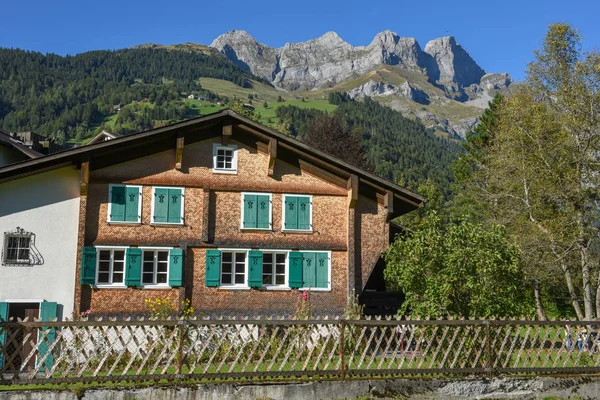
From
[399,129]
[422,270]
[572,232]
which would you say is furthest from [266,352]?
[399,129]

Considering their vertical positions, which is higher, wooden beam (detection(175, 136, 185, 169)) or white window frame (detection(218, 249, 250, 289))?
wooden beam (detection(175, 136, 185, 169))

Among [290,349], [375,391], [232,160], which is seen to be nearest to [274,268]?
[232,160]

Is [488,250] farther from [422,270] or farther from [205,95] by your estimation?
[205,95]

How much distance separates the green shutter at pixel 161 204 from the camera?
21328 millimetres

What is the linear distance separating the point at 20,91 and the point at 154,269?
171533 mm

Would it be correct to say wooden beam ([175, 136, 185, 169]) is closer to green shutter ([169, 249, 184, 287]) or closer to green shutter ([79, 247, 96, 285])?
green shutter ([169, 249, 184, 287])

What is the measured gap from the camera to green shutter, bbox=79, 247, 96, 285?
20.1 meters

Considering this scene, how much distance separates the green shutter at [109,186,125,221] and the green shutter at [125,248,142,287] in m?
1.31

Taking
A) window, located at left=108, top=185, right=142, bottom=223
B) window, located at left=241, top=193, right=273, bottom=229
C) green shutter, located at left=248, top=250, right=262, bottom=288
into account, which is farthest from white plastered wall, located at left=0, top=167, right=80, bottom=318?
green shutter, located at left=248, top=250, right=262, bottom=288

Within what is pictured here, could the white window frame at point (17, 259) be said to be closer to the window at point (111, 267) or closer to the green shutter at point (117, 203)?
the window at point (111, 267)

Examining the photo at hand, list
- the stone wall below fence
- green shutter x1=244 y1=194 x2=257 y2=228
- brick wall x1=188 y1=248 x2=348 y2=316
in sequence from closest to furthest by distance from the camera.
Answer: the stone wall below fence, brick wall x1=188 y1=248 x2=348 y2=316, green shutter x1=244 y1=194 x2=257 y2=228

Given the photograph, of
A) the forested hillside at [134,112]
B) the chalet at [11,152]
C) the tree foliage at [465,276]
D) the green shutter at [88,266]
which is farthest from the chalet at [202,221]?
the forested hillside at [134,112]

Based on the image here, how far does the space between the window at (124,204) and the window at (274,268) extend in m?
5.11

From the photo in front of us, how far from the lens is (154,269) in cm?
2111
